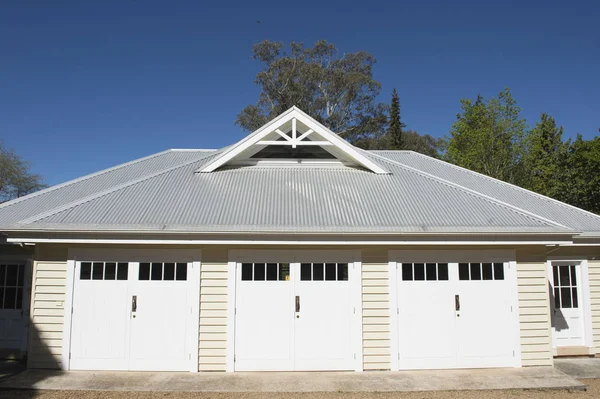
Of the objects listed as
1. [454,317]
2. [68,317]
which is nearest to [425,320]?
[454,317]

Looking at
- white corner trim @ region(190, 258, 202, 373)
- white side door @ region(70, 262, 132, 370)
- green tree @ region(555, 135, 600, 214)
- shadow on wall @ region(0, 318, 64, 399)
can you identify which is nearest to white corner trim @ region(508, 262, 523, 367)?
white corner trim @ region(190, 258, 202, 373)

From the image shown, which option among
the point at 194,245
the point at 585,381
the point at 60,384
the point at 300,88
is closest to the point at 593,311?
the point at 585,381

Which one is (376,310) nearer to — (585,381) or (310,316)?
(310,316)

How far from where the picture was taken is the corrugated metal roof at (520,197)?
439 inches

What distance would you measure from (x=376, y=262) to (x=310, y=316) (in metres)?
1.76

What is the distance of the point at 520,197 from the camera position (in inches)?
478

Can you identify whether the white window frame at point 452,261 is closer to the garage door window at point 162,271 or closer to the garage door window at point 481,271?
the garage door window at point 481,271

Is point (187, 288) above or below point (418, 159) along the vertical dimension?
below

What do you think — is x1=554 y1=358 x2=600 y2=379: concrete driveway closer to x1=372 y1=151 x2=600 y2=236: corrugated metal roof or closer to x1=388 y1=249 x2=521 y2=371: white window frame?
x1=388 y1=249 x2=521 y2=371: white window frame

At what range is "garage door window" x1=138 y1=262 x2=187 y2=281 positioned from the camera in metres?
8.93

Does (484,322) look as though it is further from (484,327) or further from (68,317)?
(68,317)

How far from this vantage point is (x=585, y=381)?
866 centimetres

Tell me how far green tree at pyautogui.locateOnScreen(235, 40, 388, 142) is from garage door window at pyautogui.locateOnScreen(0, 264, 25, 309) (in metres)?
22.6

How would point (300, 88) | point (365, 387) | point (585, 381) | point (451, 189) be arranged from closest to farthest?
1. point (365, 387)
2. point (585, 381)
3. point (451, 189)
4. point (300, 88)
